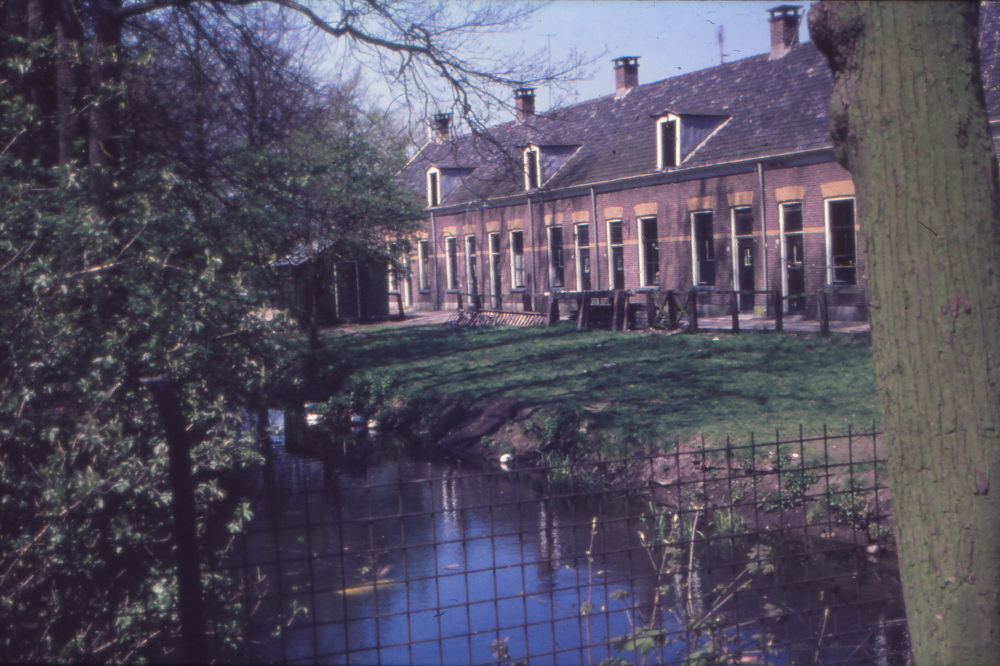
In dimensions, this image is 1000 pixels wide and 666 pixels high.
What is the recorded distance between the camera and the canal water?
3893 millimetres

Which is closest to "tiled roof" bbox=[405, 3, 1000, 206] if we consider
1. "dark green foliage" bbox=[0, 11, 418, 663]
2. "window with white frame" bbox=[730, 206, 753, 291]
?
"window with white frame" bbox=[730, 206, 753, 291]

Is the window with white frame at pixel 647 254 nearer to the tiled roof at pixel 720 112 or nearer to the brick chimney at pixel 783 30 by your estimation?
the tiled roof at pixel 720 112

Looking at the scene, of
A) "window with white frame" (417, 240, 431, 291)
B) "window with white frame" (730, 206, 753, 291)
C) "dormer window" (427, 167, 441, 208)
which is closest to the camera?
"window with white frame" (730, 206, 753, 291)

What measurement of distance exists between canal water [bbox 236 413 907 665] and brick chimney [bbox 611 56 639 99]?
2244 cm

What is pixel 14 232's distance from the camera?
12.3ft

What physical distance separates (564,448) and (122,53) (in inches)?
255

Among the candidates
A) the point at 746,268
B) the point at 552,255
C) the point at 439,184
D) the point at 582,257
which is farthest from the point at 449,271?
the point at 746,268

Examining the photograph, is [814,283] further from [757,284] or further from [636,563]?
[636,563]

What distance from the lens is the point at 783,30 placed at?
78.7ft

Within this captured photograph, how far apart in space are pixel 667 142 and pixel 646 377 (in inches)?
481

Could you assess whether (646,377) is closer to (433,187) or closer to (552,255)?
(552,255)

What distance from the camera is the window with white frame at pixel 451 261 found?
3394cm

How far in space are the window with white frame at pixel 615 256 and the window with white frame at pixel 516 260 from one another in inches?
175

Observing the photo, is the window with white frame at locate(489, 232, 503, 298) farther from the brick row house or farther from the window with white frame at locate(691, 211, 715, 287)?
the window with white frame at locate(691, 211, 715, 287)
